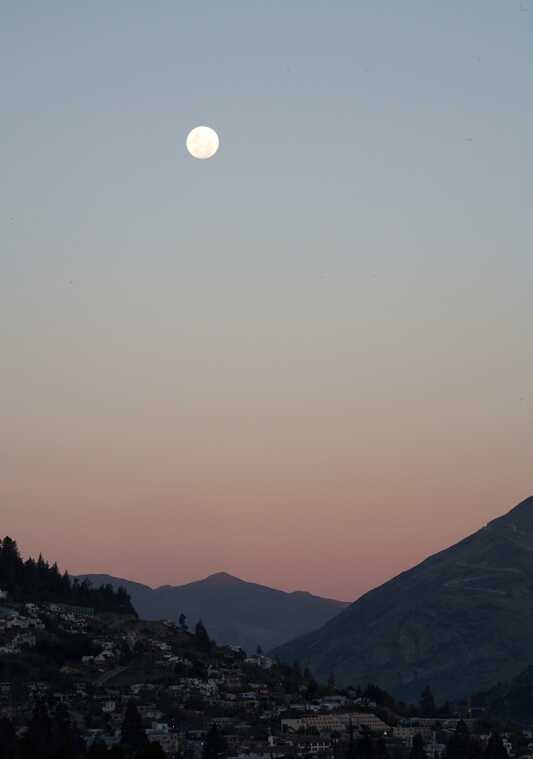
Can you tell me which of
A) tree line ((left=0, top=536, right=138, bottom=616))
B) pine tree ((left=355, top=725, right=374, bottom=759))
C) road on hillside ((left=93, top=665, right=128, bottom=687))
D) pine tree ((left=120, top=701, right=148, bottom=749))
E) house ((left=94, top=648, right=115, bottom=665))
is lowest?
pine tree ((left=355, top=725, right=374, bottom=759))

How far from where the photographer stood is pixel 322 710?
15325 cm

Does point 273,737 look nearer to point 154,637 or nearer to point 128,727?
point 128,727

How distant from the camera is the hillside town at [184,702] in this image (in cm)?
12825

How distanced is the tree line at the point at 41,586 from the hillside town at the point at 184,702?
2.88 metres

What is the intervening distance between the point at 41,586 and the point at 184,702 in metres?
52.2

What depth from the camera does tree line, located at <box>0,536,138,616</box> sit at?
621ft

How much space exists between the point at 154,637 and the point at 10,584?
25.0 metres

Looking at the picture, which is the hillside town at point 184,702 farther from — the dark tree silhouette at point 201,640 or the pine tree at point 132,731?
the dark tree silhouette at point 201,640

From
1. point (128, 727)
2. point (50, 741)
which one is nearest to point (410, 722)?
point (128, 727)

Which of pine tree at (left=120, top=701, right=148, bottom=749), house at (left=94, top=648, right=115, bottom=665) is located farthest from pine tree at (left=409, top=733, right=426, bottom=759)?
house at (left=94, top=648, right=115, bottom=665)

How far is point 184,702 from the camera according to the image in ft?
485

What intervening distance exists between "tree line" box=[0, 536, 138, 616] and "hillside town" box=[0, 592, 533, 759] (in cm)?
288

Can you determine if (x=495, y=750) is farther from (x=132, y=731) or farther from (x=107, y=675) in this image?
(x=107, y=675)

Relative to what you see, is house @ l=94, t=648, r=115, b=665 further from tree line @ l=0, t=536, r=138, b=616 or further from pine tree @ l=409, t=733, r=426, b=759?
pine tree @ l=409, t=733, r=426, b=759
